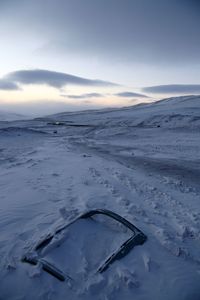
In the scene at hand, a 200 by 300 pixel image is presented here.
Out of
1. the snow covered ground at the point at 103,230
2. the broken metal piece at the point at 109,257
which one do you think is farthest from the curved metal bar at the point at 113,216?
the snow covered ground at the point at 103,230

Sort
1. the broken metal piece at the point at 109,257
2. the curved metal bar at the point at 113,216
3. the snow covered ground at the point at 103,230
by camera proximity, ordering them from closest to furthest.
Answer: the snow covered ground at the point at 103,230
the broken metal piece at the point at 109,257
the curved metal bar at the point at 113,216

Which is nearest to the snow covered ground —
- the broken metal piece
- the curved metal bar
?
the broken metal piece

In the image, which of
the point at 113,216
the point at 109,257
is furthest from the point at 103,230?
the point at 109,257

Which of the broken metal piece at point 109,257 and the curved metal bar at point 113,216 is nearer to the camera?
the broken metal piece at point 109,257

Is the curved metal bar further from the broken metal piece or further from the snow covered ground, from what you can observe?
the snow covered ground

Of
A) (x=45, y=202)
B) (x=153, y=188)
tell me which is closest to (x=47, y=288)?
(x=45, y=202)

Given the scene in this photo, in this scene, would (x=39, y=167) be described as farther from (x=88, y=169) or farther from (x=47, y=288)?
(x=47, y=288)

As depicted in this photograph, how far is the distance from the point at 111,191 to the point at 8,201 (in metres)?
2.73

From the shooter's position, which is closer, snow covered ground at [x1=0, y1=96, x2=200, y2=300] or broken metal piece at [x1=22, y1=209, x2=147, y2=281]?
snow covered ground at [x1=0, y1=96, x2=200, y2=300]

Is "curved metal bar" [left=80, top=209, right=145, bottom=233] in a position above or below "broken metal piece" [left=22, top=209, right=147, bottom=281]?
above

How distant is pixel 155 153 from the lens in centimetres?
1473

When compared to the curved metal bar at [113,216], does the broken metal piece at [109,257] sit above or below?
below

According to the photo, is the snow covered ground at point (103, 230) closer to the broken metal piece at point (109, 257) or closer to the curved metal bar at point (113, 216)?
the broken metal piece at point (109, 257)

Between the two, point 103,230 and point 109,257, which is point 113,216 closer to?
point 103,230
